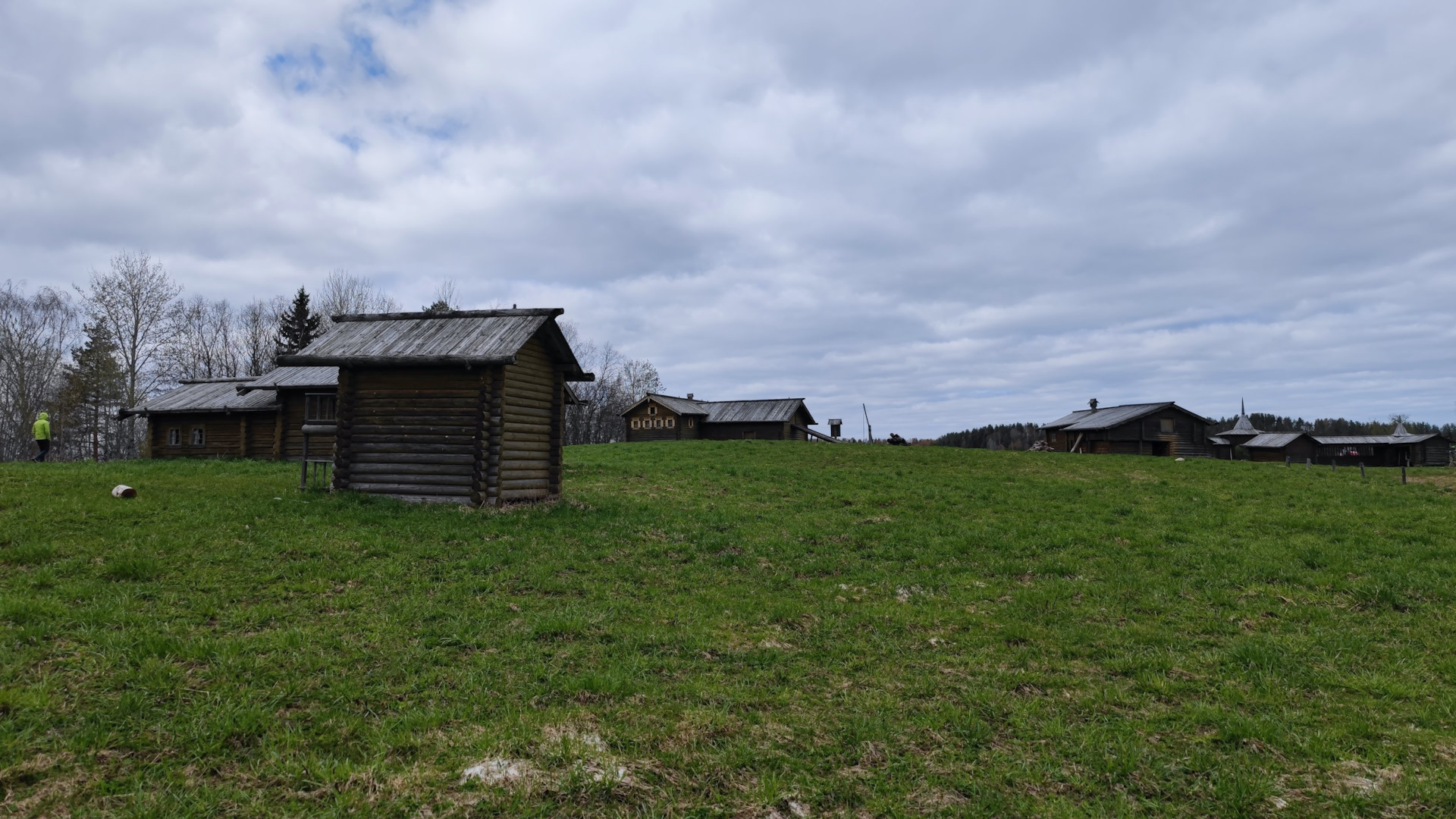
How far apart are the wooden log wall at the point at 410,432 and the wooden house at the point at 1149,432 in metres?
52.9

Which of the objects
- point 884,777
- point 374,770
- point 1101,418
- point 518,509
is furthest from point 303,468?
point 1101,418

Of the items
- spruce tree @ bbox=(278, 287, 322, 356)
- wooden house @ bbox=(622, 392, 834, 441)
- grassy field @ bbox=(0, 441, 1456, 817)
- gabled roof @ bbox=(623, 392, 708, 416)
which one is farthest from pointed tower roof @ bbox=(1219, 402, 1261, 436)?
spruce tree @ bbox=(278, 287, 322, 356)

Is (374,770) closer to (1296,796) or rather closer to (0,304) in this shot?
(1296,796)

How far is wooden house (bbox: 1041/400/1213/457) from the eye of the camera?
56.3 m

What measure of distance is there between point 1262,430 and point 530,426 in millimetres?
130604

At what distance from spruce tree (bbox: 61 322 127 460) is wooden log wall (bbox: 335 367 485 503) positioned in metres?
40.8

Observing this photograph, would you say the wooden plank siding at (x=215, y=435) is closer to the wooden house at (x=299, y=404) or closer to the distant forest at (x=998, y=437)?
the wooden house at (x=299, y=404)

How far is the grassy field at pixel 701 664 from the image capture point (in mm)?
5445

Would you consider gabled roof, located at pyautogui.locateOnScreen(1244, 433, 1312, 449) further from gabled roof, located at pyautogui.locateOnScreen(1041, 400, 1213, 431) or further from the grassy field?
the grassy field

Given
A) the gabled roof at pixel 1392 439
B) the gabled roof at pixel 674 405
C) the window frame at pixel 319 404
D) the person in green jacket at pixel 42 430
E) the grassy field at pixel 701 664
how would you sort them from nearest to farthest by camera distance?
the grassy field at pixel 701 664 < the person in green jacket at pixel 42 430 < the window frame at pixel 319 404 < the gabled roof at pixel 674 405 < the gabled roof at pixel 1392 439

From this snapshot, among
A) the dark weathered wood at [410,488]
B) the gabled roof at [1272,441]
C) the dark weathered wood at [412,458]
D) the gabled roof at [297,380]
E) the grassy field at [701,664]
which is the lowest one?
the grassy field at [701,664]

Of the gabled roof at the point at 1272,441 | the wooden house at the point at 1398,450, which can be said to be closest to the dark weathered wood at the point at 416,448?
the gabled roof at the point at 1272,441

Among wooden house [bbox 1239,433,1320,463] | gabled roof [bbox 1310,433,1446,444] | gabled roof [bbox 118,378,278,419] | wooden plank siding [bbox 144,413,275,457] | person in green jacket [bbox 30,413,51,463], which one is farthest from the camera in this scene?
gabled roof [bbox 1310,433,1446,444]

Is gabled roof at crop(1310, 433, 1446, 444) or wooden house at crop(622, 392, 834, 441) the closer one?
wooden house at crop(622, 392, 834, 441)
